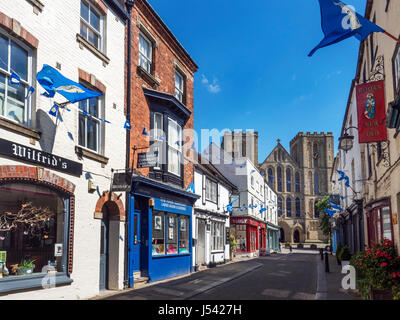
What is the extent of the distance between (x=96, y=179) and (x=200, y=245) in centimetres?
1254

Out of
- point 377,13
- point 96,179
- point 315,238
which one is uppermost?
point 377,13

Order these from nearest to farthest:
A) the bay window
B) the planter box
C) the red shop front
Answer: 1. the planter box
2. the bay window
3. the red shop front

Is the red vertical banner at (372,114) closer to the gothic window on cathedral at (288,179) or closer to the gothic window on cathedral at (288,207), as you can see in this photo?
the gothic window on cathedral at (288,207)

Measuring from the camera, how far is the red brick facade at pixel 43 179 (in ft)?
27.2

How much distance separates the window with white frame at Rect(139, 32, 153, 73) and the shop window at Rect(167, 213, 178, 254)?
21.0ft

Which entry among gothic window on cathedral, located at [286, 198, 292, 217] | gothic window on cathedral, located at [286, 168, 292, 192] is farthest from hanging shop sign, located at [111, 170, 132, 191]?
gothic window on cathedral, located at [286, 168, 292, 192]

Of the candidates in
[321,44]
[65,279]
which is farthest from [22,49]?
[321,44]

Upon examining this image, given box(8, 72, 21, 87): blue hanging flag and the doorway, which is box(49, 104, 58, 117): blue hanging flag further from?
the doorway

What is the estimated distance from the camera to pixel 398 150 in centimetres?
1067

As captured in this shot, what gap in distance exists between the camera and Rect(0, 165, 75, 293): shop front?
8.54 meters

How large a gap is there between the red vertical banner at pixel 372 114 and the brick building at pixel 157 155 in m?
6.64

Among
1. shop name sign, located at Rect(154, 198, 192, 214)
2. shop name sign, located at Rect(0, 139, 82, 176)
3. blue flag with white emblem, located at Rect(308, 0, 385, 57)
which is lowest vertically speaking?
shop name sign, located at Rect(154, 198, 192, 214)
